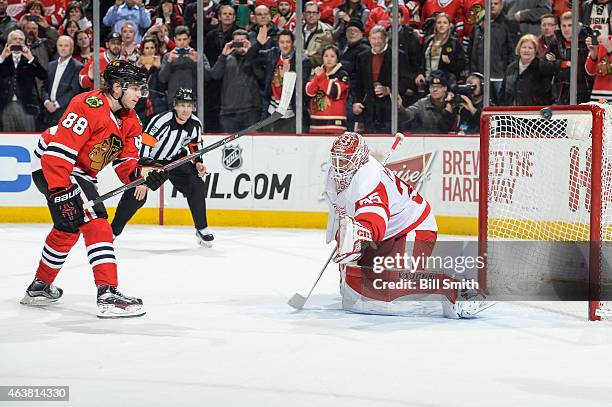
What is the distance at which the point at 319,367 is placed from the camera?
3.57 m

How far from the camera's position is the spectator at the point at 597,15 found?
7.47 m

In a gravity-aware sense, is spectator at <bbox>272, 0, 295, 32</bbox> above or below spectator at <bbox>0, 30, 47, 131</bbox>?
above

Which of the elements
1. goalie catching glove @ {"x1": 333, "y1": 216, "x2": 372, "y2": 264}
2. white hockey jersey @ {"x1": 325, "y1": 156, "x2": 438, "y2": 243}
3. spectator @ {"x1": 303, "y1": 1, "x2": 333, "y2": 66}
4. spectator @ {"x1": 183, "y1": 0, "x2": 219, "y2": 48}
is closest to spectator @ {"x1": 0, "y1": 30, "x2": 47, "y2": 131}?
spectator @ {"x1": 183, "y1": 0, "x2": 219, "y2": 48}

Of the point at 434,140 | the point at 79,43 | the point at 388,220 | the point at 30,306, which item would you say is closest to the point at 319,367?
the point at 388,220

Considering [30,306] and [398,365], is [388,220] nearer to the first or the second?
[398,365]

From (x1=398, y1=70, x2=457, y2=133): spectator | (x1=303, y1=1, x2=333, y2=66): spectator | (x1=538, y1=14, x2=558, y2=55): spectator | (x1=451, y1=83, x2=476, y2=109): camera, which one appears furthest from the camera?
(x1=303, y1=1, x2=333, y2=66): spectator

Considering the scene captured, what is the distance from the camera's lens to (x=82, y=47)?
873cm

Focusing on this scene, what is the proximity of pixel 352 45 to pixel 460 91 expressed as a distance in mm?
981

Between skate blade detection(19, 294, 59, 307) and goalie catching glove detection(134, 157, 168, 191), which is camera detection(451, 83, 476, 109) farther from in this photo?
skate blade detection(19, 294, 59, 307)

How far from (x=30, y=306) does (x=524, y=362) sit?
7.77ft

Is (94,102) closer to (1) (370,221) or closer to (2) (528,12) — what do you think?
(1) (370,221)

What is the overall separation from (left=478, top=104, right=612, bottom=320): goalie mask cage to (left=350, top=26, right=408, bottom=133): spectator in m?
2.00

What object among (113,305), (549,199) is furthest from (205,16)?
(113,305)

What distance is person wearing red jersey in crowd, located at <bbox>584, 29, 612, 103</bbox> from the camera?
7371 mm
